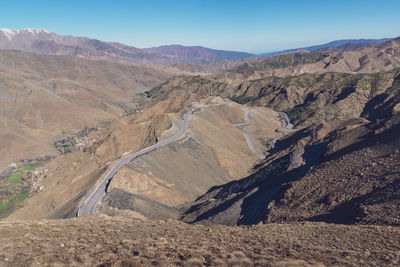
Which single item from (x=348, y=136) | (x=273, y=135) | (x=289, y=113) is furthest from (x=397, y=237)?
(x=289, y=113)

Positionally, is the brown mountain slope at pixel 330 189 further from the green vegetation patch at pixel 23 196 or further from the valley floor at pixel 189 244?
the green vegetation patch at pixel 23 196

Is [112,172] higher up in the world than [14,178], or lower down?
higher up

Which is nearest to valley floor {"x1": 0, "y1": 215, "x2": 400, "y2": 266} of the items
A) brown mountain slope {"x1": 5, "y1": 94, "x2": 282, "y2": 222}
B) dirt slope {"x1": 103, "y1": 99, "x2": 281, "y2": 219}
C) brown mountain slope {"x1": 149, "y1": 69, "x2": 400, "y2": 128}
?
dirt slope {"x1": 103, "y1": 99, "x2": 281, "y2": 219}

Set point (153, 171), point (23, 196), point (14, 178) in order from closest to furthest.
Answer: point (153, 171) < point (23, 196) < point (14, 178)

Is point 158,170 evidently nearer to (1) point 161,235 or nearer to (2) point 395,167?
(1) point 161,235

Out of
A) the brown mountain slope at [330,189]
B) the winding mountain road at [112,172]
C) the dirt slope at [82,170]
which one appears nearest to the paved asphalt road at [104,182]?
the winding mountain road at [112,172]

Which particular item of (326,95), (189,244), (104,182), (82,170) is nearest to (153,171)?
(104,182)

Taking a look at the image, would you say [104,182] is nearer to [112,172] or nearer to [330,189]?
[112,172]

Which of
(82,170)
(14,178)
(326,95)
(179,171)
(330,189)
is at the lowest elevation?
(14,178)

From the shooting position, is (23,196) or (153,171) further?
(23,196)
